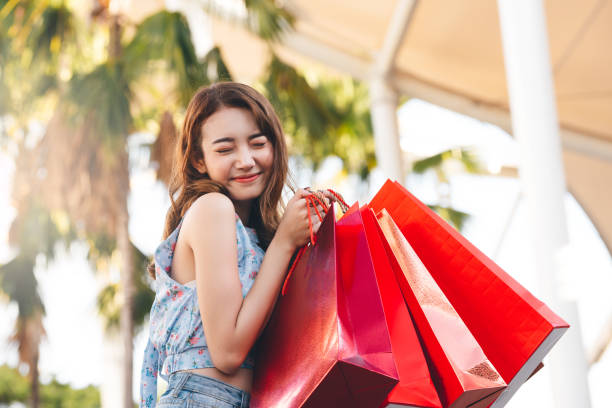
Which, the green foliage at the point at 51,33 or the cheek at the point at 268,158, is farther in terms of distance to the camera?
the green foliage at the point at 51,33

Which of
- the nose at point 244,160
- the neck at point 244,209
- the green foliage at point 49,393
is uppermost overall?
the green foliage at point 49,393

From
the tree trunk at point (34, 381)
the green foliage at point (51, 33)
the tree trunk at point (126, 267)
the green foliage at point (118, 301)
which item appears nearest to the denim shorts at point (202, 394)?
the tree trunk at point (126, 267)

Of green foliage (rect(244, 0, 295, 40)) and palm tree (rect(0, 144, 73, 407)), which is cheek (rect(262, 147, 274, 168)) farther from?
palm tree (rect(0, 144, 73, 407))

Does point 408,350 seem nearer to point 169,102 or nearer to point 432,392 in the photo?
point 432,392

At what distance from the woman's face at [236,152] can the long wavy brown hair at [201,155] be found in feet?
0.07

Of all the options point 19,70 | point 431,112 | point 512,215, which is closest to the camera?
point 19,70

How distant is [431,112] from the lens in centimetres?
1374

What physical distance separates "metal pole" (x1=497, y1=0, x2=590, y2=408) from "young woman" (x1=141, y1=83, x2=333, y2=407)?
7.43 ft

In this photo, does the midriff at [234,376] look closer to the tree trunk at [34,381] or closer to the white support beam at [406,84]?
the white support beam at [406,84]

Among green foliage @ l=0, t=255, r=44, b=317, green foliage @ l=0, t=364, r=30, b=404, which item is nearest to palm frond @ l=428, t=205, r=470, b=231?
green foliage @ l=0, t=255, r=44, b=317

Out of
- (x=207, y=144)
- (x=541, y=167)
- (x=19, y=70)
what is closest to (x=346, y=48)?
(x=19, y=70)

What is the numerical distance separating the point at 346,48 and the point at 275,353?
7.42m

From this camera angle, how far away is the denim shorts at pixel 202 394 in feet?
4.66

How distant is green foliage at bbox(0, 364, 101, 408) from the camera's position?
1703 centimetres
